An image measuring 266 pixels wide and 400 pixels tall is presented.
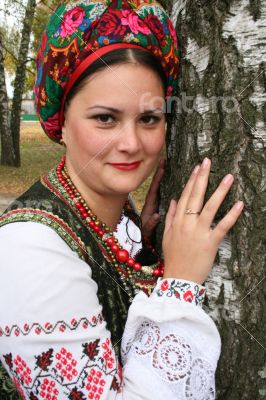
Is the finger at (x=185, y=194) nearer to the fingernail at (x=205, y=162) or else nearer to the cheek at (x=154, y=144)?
the fingernail at (x=205, y=162)

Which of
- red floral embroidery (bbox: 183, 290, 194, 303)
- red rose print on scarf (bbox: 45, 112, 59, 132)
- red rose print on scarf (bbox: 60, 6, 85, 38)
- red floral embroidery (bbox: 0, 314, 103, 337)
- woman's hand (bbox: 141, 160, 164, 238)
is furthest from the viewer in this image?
woman's hand (bbox: 141, 160, 164, 238)

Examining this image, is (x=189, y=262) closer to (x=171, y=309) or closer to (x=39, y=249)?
(x=171, y=309)

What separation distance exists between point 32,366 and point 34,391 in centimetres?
9

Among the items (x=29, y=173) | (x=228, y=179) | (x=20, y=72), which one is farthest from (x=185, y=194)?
(x=20, y=72)

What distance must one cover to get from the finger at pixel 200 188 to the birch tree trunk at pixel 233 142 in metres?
0.02

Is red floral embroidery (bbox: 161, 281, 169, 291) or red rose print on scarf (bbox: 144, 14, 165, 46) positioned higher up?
red rose print on scarf (bbox: 144, 14, 165, 46)

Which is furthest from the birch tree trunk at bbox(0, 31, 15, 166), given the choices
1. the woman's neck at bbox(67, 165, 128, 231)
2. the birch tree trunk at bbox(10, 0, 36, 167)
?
the woman's neck at bbox(67, 165, 128, 231)

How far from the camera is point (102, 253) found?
1.71m

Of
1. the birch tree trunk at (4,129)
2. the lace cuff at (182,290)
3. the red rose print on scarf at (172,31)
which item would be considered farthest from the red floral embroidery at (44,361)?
the birch tree trunk at (4,129)

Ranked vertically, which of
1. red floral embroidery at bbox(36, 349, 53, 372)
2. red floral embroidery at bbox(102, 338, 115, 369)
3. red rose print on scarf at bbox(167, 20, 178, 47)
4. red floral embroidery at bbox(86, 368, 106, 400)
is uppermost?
red rose print on scarf at bbox(167, 20, 178, 47)

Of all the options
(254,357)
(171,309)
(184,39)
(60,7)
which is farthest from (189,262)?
(60,7)

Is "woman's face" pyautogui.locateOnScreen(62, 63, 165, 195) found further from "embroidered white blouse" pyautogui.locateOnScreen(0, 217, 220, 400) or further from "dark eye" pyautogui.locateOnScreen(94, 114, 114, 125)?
"embroidered white blouse" pyautogui.locateOnScreen(0, 217, 220, 400)

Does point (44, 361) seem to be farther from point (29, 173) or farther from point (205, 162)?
point (29, 173)

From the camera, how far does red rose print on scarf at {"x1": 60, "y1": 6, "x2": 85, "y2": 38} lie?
1.57 meters
